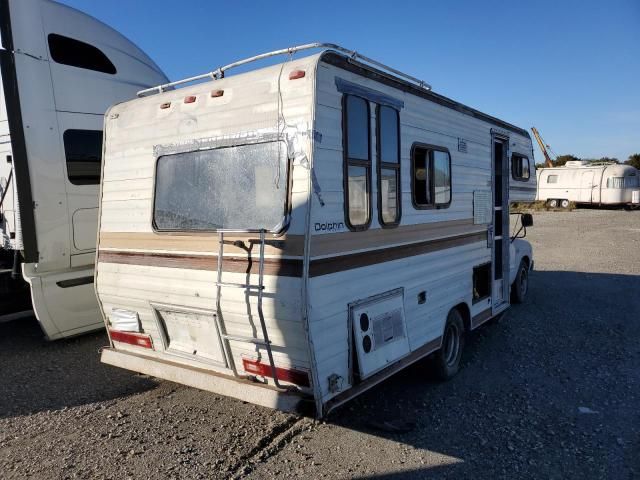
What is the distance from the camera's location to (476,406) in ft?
15.1

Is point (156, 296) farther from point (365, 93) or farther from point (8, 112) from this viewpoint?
point (8, 112)

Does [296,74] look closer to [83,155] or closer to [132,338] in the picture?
[132,338]

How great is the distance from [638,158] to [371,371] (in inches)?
2267

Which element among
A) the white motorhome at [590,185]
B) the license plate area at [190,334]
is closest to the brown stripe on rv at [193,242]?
the license plate area at [190,334]

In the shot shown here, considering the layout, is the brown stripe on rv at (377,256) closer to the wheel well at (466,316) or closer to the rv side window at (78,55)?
the wheel well at (466,316)

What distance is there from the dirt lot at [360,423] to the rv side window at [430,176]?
1.68 metres

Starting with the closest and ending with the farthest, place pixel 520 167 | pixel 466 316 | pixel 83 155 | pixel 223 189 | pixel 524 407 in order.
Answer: pixel 223 189, pixel 524 407, pixel 466 316, pixel 83 155, pixel 520 167

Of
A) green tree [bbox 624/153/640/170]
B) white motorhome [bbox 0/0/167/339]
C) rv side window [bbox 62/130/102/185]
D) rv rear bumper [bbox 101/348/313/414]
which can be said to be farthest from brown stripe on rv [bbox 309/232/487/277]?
green tree [bbox 624/153/640/170]

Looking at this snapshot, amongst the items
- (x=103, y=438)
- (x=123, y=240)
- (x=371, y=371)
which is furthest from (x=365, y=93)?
(x=103, y=438)

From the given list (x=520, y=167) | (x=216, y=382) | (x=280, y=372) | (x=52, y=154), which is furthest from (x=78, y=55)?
(x=520, y=167)

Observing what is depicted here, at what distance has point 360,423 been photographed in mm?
4270

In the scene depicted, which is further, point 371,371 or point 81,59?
point 81,59

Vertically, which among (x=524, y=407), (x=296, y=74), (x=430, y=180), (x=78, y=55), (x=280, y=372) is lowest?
(x=524, y=407)

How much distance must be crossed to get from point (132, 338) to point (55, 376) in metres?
1.48
